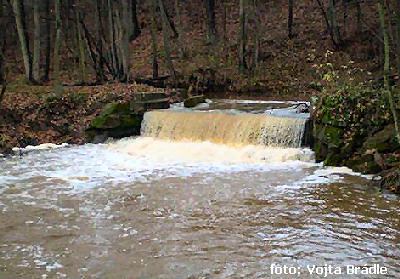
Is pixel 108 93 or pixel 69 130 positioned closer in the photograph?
pixel 69 130

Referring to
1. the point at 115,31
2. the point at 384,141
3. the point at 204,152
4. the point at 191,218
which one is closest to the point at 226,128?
the point at 204,152

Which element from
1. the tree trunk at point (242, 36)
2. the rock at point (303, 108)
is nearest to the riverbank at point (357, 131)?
the rock at point (303, 108)

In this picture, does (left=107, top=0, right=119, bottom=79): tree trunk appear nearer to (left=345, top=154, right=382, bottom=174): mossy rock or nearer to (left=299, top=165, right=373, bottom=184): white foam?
(left=299, top=165, right=373, bottom=184): white foam

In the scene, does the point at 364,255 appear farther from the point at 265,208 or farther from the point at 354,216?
the point at 265,208

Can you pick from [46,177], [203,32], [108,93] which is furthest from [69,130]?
[203,32]

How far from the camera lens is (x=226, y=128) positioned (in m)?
14.5

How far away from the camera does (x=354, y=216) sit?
8.20 metres

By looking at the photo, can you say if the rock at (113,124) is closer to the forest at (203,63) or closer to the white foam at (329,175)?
the forest at (203,63)

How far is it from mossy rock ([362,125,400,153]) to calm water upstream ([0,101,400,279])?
90 centimetres

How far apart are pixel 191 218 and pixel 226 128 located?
6476mm

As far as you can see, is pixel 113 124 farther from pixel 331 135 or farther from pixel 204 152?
pixel 331 135

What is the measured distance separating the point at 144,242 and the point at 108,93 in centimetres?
1128

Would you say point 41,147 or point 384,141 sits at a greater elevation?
point 384,141

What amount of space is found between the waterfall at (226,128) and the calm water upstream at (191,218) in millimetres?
541
